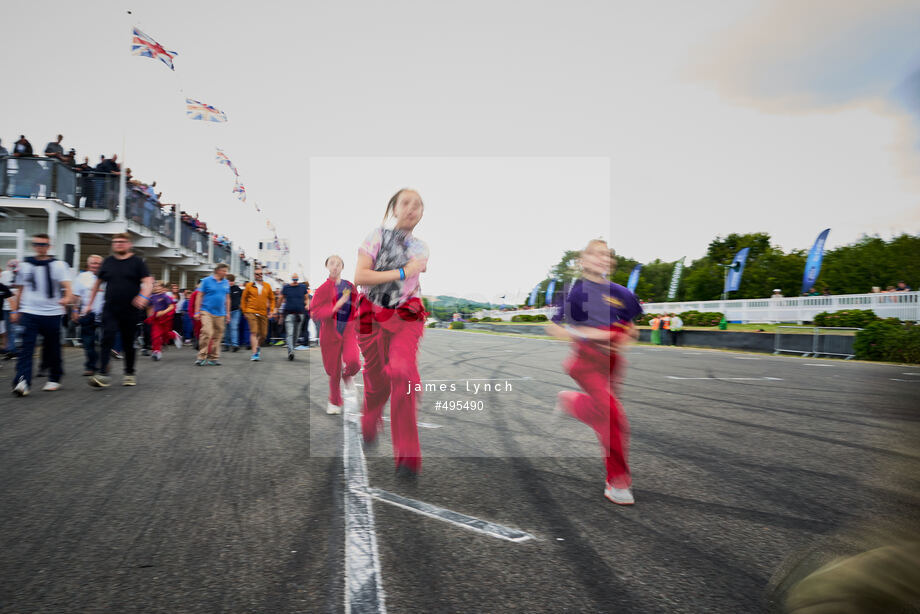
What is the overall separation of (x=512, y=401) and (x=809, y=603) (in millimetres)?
6697

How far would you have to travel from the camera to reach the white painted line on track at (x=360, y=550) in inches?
84.2

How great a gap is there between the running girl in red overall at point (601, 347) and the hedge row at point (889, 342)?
17.0m

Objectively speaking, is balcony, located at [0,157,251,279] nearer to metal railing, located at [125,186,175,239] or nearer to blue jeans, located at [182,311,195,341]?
metal railing, located at [125,186,175,239]

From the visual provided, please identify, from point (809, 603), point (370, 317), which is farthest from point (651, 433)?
point (809, 603)

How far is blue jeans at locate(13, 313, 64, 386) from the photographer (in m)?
6.89

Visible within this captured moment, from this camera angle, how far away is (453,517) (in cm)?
308

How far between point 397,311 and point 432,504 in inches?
49.9

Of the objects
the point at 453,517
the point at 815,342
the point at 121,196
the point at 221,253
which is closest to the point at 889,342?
the point at 815,342

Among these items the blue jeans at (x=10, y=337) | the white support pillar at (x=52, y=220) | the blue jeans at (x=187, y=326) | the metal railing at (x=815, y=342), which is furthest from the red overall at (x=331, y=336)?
the metal railing at (x=815, y=342)

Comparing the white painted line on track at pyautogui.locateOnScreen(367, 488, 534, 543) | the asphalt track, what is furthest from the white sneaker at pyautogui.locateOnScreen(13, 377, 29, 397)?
the white painted line on track at pyautogui.locateOnScreen(367, 488, 534, 543)

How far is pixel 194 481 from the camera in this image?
364 centimetres

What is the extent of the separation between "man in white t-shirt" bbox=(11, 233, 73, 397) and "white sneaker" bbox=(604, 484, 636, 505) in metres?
7.15

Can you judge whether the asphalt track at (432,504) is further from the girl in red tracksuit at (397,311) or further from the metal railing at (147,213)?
the metal railing at (147,213)

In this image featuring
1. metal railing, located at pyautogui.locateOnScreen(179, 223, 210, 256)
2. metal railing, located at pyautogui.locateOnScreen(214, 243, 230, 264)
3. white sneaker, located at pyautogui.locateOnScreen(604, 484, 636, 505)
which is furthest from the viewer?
metal railing, located at pyautogui.locateOnScreen(214, 243, 230, 264)
